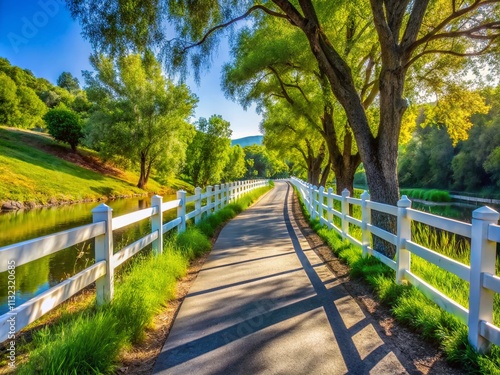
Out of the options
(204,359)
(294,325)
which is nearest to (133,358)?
(204,359)

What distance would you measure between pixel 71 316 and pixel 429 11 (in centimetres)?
1016

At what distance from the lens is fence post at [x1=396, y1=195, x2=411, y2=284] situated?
457 cm

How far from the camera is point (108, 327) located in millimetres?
2979

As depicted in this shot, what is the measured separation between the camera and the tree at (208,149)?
3400 cm

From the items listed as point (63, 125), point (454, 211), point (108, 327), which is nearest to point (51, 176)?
point (63, 125)

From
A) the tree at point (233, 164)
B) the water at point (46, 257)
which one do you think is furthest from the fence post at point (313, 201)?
the tree at point (233, 164)

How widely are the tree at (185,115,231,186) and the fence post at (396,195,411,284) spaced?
30134 millimetres

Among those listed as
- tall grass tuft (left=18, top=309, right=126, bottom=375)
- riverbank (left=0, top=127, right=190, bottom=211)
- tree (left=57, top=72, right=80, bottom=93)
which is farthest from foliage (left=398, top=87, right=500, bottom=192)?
tree (left=57, top=72, right=80, bottom=93)

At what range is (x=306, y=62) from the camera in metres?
11.3

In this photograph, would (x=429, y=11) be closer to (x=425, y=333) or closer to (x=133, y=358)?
(x=425, y=333)

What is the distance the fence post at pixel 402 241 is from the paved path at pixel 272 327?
0.80 meters

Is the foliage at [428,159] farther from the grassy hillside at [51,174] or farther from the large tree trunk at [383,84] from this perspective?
the large tree trunk at [383,84]

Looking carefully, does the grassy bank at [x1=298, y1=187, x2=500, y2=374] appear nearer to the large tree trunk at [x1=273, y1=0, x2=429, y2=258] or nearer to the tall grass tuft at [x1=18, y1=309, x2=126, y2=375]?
the large tree trunk at [x1=273, y1=0, x2=429, y2=258]

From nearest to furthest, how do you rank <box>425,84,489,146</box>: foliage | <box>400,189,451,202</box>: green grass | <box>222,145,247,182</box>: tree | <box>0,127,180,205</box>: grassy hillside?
<box>425,84,489,146</box>: foliage → <box>0,127,180,205</box>: grassy hillside → <box>400,189,451,202</box>: green grass → <box>222,145,247,182</box>: tree
